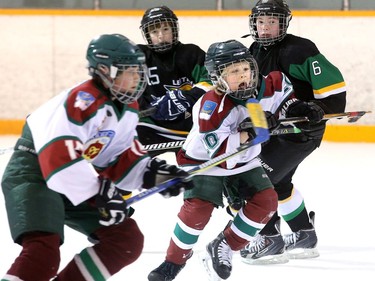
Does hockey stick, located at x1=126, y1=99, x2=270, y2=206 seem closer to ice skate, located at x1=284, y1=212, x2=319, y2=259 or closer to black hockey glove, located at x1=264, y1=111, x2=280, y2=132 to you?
black hockey glove, located at x1=264, y1=111, x2=280, y2=132

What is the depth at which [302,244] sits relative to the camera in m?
3.79

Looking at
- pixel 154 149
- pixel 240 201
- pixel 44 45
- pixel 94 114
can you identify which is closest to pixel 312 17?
pixel 44 45

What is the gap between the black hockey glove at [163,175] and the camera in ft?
8.69

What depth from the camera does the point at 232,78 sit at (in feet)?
10.4

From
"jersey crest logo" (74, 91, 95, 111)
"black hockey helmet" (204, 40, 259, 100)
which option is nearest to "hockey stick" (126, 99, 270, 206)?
"black hockey helmet" (204, 40, 259, 100)

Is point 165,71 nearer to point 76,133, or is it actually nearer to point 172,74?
point 172,74

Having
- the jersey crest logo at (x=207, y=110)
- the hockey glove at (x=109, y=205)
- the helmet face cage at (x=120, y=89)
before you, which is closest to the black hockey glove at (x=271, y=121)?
the jersey crest logo at (x=207, y=110)

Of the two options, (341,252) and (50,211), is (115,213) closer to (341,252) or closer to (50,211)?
(50,211)

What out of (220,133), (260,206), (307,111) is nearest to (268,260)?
(260,206)

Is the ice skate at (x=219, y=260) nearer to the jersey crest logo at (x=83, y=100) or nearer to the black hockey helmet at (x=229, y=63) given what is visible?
the black hockey helmet at (x=229, y=63)

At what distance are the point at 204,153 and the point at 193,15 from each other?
3753 mm

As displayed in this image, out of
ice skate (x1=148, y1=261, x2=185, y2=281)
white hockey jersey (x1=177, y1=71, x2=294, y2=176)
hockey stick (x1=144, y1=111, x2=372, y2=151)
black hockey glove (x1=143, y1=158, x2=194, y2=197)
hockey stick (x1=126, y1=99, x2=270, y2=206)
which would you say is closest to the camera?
black hockey glove (x1=143, y1=158, x2=194, y2=197)

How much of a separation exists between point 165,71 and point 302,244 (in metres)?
0.99

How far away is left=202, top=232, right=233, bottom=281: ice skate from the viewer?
3205mm
